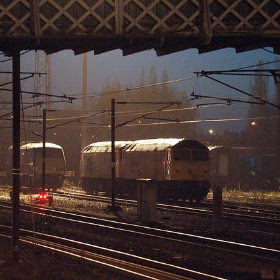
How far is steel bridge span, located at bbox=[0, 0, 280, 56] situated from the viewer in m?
11.1

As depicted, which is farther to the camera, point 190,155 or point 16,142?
point 190,155

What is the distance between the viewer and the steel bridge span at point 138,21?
11.1 m

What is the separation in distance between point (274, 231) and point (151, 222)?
448 centimetres

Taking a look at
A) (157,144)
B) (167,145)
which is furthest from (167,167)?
(157,144)

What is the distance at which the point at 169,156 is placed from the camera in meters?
34.9

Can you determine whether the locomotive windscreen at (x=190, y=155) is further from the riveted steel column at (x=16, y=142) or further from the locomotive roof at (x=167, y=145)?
the riveted steel column at (x=16, y=142)

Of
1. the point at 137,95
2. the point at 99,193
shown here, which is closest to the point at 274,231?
the point at 99,193

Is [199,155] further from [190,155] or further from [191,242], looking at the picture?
[191,242]

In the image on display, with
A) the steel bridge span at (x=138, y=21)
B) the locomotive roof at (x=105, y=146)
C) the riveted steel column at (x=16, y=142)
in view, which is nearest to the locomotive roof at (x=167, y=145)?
the locomotive roof at (x=105, y=146)

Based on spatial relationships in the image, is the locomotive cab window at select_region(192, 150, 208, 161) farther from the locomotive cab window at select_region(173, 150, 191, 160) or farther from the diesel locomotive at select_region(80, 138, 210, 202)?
the locomotive cab window at select_region(173, 150, 191, 160)

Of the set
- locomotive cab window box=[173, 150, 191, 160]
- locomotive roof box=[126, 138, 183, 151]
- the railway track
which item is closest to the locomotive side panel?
locomotive roof box=[126, 138, 183, 151]

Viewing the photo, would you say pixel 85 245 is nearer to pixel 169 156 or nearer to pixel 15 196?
pixel 15 196

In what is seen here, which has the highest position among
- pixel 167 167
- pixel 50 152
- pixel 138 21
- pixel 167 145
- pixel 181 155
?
pixel 138 21

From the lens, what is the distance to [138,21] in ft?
37.6
